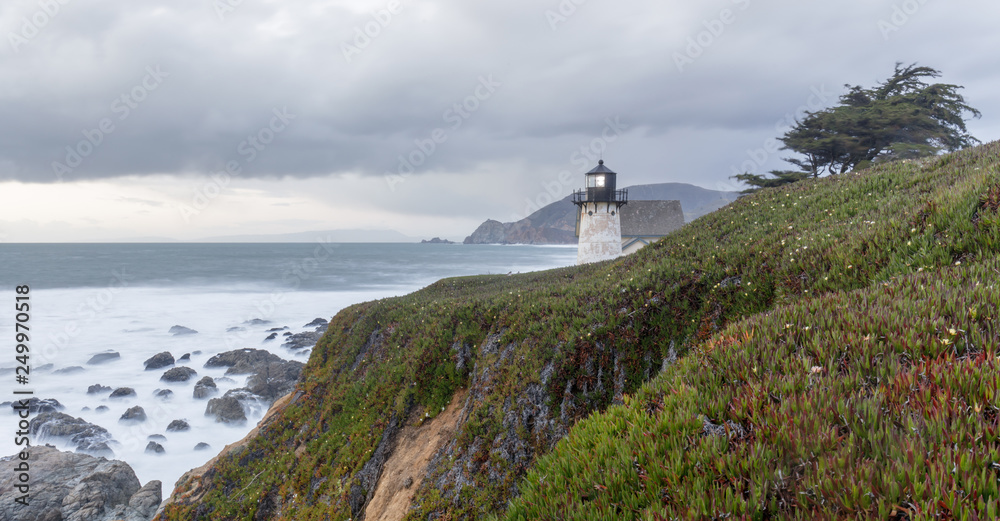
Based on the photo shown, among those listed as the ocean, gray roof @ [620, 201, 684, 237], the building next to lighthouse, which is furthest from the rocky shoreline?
gray roof @ [620, 201, 684, 237]

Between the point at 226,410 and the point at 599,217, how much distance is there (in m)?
31.7

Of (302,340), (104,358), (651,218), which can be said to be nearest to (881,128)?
(651,218)

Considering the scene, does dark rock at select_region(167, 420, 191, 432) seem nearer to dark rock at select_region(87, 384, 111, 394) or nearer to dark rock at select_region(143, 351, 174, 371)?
dark rock at select_region(87, 384, 111, 394)

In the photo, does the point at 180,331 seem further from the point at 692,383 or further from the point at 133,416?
the point at 692,383

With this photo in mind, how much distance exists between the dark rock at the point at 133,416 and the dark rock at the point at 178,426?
244 cm

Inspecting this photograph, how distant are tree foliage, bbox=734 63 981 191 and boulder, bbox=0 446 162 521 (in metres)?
45.4

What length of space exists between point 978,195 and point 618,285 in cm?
685

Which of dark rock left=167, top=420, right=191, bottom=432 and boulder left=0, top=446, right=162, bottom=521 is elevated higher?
boulder left=0, top=446, right=162, bottom=521

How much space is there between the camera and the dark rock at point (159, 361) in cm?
3840

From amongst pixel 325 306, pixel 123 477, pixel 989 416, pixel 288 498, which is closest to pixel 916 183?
pixel 989 416

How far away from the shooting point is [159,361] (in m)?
38.9

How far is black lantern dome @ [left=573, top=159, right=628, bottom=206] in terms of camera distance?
3991 cm

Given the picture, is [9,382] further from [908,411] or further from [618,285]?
[908,411]

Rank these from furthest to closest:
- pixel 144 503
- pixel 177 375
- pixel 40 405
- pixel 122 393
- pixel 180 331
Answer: pixel 180 331
pixel 177 375
pixel 122 393
pixel 40 405
pixel 144 503
